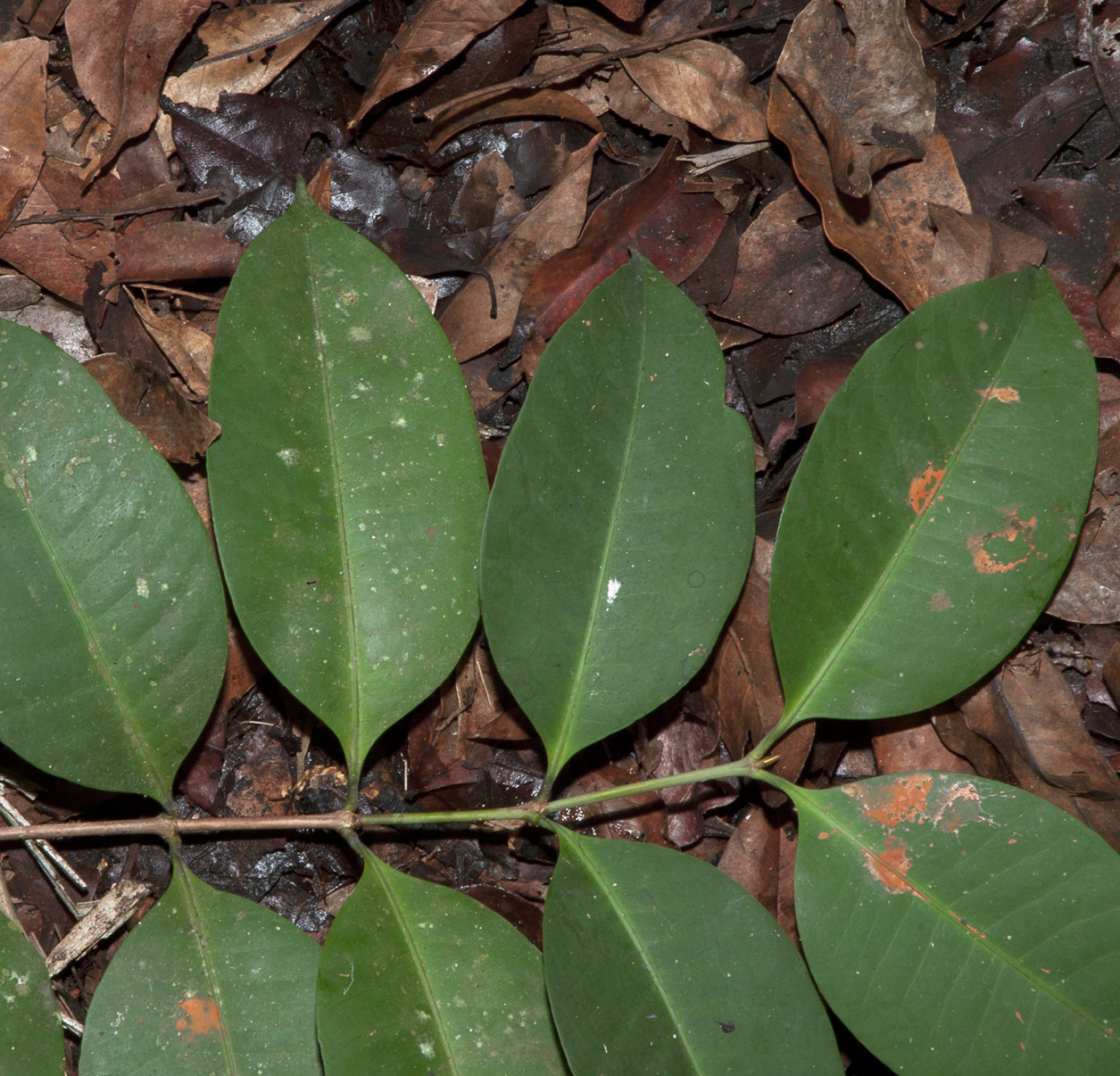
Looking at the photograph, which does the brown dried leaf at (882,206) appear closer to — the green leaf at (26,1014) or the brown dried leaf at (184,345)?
the brown dried leaf at (184,345)

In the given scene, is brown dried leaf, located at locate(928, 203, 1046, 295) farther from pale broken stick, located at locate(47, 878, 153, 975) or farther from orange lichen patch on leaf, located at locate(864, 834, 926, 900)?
pale broken stick, located at locate(47, 878, 153, 975)

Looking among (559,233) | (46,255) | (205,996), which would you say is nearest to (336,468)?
(559,233)

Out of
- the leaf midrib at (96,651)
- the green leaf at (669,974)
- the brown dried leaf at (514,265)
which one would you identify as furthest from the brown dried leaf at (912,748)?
the leaf midrib at (96,651)

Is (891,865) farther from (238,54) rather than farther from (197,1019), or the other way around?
(238,54)

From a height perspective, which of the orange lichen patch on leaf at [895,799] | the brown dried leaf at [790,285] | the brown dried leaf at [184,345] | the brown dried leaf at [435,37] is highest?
the brown dried leaf at [435,37]

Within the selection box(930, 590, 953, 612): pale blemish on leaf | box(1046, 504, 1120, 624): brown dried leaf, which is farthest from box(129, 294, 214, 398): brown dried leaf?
box(1046, 504, 1120, 624): brown dried leaf

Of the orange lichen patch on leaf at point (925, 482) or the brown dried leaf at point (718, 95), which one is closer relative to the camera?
the orange lichen patch on leaf at point (925, 482)
